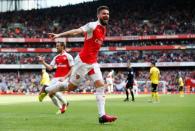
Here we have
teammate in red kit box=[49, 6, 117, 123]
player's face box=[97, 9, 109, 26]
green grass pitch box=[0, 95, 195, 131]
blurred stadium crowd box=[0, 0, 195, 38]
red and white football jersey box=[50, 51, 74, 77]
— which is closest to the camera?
green grass pitch box=[0, 95, 195, 131]

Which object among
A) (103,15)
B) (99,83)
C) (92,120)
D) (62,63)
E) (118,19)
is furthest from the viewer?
(118,19)

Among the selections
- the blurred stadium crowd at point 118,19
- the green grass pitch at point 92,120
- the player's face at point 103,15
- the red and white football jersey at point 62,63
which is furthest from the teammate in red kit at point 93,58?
the blurred stadium crowd at point 118,19

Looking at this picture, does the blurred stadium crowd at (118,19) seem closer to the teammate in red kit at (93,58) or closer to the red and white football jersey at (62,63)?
the red and white football jersey at (62,63)

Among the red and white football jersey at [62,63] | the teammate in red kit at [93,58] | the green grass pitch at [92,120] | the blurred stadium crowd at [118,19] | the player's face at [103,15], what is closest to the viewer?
the green grass pitch at [92,120]

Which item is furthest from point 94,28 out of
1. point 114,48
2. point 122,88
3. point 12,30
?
point 12,30

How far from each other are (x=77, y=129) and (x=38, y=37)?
231 feet

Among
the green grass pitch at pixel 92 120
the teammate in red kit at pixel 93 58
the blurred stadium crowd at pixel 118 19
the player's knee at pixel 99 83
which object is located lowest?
the green grass pitch at pixel 92 120

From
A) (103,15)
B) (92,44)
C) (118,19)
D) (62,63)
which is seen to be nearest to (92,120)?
(92,44)

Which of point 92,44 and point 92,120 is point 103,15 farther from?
point 92,120

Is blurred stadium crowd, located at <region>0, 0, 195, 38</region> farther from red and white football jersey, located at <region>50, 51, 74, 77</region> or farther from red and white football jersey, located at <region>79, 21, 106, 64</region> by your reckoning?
red and white football jersey, located at <region>79, 21, 106, 64</region>

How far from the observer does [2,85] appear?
60719mm

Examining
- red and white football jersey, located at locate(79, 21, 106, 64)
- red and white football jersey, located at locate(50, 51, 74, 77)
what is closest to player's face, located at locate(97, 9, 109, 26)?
red and white football jersey, located at locate(79, 21, 106, 64)

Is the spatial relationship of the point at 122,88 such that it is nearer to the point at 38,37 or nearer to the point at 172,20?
the point at 172,20

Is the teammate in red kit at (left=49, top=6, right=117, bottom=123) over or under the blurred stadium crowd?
under
